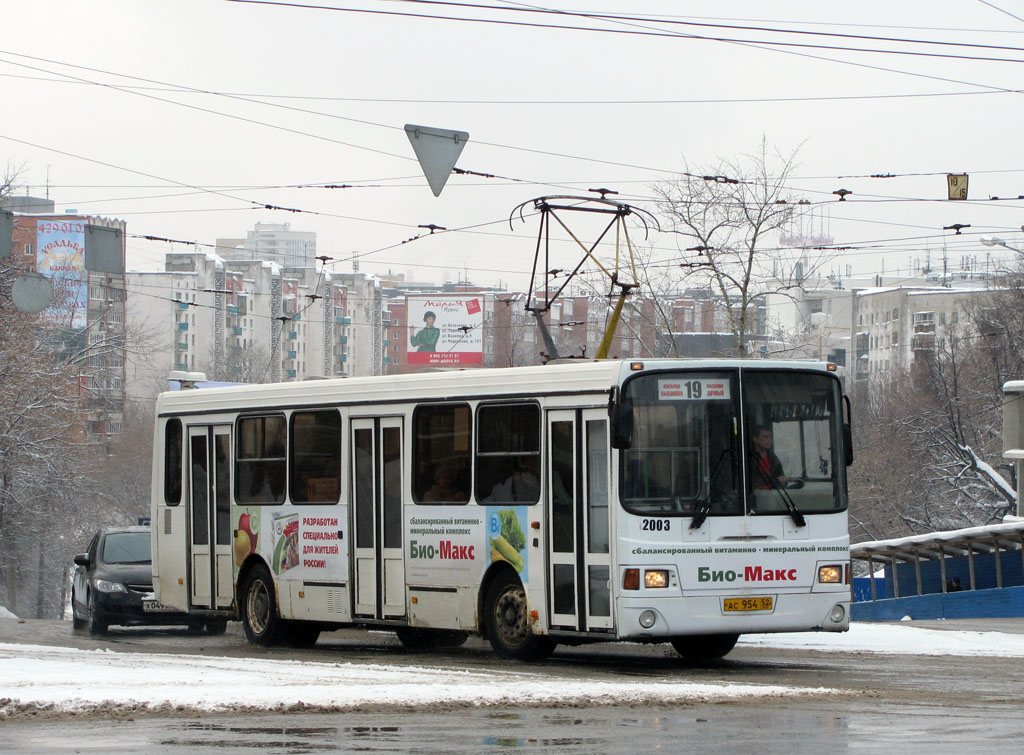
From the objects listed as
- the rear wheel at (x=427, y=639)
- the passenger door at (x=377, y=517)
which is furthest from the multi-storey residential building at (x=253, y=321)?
the passenger door at (x=377, y=517)

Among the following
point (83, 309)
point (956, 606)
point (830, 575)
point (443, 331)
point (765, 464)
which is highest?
point (83, 309)

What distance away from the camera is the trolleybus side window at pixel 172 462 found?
A: 734 inches

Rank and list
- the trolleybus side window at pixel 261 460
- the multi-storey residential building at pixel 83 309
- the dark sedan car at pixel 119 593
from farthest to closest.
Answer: the multi-storey residential building at pixel 83 309 < the dark sedan car at pixel 119 593 < the trolleybus side window at pixel 261 460

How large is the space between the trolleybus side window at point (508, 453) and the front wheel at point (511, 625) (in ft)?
2.47

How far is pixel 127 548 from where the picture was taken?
76.6ft

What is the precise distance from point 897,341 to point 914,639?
13874cm

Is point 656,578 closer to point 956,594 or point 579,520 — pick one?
point 579,520

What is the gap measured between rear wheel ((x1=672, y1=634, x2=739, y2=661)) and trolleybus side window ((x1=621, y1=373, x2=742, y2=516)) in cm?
168

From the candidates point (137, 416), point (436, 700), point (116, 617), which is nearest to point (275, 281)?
point (137, 416)

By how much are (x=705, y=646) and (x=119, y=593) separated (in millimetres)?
9885

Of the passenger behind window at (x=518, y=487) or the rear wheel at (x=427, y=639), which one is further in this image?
the rear wheel at (x=427, y=639)

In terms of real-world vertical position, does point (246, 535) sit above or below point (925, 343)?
below

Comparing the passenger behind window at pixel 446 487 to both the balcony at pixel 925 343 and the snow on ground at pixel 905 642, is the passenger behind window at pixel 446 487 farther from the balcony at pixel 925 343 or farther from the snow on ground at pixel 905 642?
the balcony at pixel 925 343

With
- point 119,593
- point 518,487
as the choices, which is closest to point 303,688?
point 518,487
